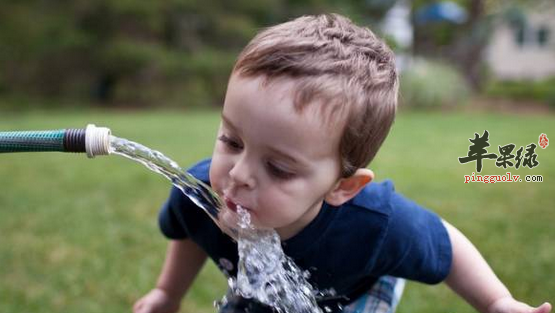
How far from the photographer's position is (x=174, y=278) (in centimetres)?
180

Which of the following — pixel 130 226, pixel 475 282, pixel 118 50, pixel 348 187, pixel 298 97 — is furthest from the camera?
pixel 118 50

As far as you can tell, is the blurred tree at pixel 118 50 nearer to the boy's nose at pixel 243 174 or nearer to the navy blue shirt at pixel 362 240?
the navy blue shirt at pixel 362 240

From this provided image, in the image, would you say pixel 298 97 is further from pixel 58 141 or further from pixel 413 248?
pixel 413 248

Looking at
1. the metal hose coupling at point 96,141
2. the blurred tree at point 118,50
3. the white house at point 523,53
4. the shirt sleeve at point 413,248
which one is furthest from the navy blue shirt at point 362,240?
the white house at point 523,53

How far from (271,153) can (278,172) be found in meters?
0.05

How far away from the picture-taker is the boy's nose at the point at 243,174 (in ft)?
4.12

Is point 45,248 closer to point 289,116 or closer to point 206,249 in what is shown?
point 206,249

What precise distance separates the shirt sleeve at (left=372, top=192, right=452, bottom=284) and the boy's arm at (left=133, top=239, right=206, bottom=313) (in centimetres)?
54

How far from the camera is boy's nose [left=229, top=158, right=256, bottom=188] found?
1257mm

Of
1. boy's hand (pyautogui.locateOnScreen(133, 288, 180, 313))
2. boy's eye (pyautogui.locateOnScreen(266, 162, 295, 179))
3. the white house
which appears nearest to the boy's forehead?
boy's eye (pyautogui.locateOnScreen(266, 162, 295, 179))

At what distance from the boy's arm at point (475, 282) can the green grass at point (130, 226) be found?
0.54m

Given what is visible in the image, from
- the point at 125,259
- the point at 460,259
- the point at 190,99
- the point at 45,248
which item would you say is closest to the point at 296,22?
the point at 460,259

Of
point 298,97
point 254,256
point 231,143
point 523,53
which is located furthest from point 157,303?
point 523,53

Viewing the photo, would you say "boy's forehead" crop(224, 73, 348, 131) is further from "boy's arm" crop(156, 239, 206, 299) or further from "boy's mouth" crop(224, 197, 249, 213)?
"boy's arm" crop(156, 239, 206, 299)
